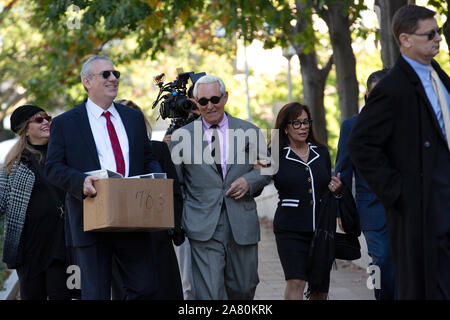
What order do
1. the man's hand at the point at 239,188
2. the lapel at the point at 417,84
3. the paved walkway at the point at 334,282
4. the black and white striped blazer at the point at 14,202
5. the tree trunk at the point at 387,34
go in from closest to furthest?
1. the lapel at the point at 417,84
2. the man's hand at the point at 239,188
3. the black and white striped blazer at the point at 14,202
4. the paved walkway at the point at 334,282
5. the tree trunk at the point at 387,34

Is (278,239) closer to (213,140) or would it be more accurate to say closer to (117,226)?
(213,140)

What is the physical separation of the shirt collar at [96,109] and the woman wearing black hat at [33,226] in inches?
67.0

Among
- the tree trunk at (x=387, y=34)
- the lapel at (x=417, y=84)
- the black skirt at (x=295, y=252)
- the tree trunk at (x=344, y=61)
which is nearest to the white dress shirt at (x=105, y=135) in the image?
the black skirt at (x=295, y=252)

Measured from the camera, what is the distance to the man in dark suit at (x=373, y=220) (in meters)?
7.82

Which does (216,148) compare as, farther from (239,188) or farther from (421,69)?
(421,69)

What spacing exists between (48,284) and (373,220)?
2.91 meters

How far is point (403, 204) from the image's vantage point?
18.2 feet

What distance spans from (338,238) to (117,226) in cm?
266

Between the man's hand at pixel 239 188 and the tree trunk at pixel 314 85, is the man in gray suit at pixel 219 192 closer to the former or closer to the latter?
the man's hand at pixel 239 188

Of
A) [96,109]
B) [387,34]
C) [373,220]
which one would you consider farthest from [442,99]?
[387,34]

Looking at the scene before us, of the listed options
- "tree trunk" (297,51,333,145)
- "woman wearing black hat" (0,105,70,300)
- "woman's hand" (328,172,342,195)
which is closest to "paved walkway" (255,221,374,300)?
"woman's hand" (328,172,342,195)

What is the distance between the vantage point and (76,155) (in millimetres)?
6637

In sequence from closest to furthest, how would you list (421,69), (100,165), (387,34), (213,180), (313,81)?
(421,69), (100,165), (213,180), (387,34), (313,81)
